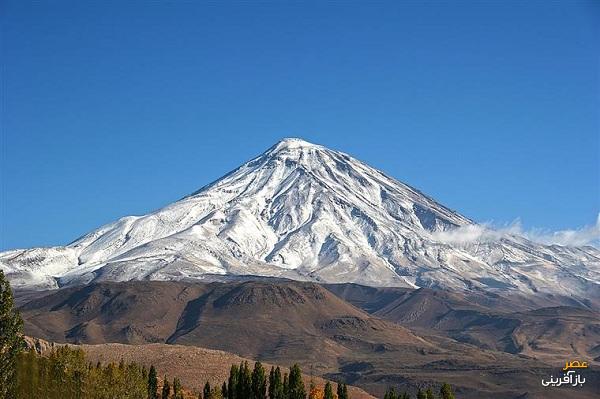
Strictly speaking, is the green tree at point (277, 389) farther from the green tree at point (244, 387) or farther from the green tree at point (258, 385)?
the green tree at point (244, 387)

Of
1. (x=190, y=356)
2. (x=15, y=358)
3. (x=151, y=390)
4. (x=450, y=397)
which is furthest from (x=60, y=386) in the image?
(x=190, y=356)

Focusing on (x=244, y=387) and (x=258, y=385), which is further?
(x=258, y=385)

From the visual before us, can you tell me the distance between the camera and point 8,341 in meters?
67.9

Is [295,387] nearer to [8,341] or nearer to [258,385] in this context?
[258,385]

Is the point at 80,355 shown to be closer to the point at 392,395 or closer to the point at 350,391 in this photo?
the point at 392,395

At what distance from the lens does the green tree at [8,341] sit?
6775cm

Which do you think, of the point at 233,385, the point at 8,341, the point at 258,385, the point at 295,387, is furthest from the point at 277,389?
the point at 8,341

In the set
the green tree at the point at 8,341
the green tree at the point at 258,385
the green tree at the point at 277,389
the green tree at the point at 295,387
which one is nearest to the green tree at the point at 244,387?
the green tree at the point at 258,385

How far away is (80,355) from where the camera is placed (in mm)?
82688

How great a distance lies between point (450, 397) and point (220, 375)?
282 feet

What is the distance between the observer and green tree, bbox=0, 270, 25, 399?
67.8 m

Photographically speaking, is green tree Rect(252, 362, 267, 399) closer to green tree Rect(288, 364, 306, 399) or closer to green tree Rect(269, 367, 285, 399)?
green tree Rect(269, 367, 285, 399)

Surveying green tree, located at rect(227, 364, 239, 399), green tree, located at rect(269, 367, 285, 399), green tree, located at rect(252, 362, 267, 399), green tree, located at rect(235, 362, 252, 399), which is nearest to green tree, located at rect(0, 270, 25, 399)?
green tree, located at rect(235, 362, 252, 399)

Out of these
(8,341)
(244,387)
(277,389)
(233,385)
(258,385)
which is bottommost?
(8,341)
